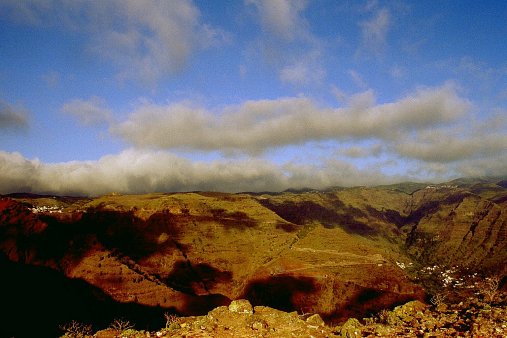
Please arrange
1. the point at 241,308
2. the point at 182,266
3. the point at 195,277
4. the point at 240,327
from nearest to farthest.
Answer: the point at 240,327, the point at 241,308, the point at 195,277, the point at 182,266

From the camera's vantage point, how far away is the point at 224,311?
18203 mm

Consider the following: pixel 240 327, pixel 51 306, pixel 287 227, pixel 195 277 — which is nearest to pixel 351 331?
pixel 240 327

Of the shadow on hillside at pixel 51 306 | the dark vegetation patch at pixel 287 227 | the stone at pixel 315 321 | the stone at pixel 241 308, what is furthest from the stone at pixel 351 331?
the dark vegetation patch at pixel 287 227

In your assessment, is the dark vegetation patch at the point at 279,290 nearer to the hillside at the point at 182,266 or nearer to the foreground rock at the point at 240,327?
the hillside at the point at 182,266

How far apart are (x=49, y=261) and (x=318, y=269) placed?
99211 mm

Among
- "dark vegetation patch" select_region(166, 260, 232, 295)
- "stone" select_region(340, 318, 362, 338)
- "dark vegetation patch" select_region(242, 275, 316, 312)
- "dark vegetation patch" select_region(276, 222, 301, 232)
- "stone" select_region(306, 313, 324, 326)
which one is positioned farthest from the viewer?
"dark vegetation patch" select_region(276, 222, 301, 232)

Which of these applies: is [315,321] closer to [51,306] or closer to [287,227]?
[51,306]

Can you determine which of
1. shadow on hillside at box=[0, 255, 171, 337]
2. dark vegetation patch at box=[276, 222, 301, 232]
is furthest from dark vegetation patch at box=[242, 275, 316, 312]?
dark vegetation patch at box=[276, 222, 301, 232]

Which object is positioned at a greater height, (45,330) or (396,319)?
(396,319)

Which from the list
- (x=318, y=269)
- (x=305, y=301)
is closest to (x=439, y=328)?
(x=305, y=301)

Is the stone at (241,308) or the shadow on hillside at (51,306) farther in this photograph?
the shadow on hillside at (51,306)

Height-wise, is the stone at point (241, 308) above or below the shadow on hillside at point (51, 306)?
above

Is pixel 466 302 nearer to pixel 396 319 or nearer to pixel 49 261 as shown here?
pixel 396 319

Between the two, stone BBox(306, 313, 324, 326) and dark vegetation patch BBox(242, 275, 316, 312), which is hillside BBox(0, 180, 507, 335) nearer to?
dark vegetation patch BBox(242, 275, 316, 312)
